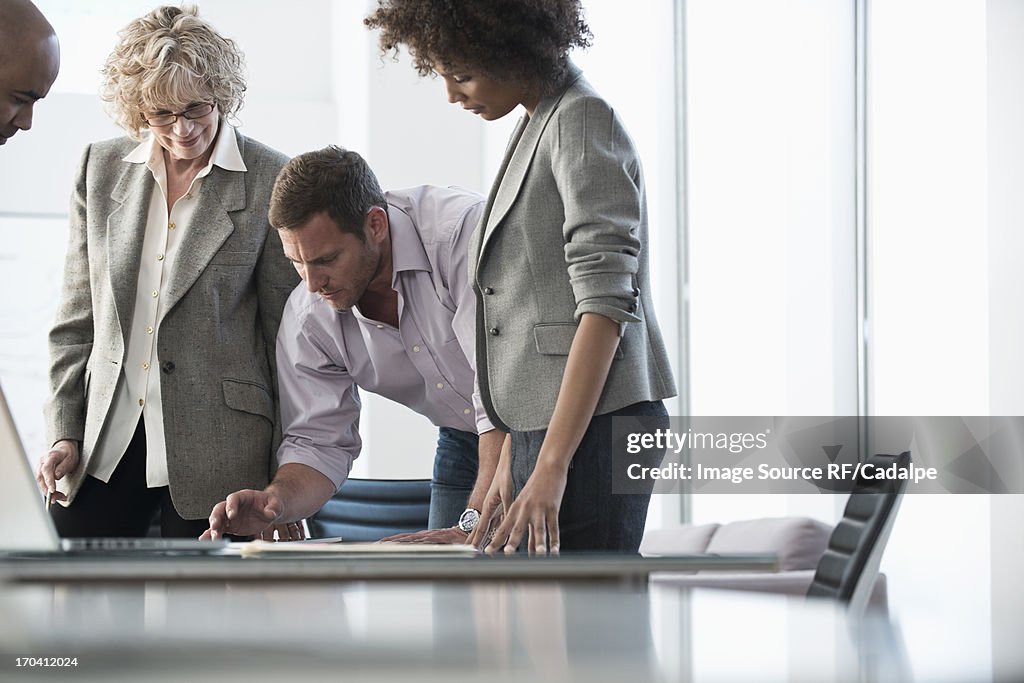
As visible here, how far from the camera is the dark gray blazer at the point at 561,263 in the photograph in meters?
1.38

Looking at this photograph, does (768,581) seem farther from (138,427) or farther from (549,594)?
(549,594)

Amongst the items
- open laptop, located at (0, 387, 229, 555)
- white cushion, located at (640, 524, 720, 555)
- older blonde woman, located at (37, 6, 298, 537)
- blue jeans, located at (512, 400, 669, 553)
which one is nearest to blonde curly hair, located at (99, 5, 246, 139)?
A: older blonde woman, located at (37, 6, 298, 537)

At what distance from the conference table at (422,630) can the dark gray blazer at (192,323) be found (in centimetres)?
110

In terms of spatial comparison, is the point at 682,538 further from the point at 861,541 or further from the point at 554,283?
the point at 861,541

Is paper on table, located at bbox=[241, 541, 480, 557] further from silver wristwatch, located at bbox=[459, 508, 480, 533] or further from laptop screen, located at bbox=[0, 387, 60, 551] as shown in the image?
silver wristwatch, located at bbox=[459, 508, 480, 533]

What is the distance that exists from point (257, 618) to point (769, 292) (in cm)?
387

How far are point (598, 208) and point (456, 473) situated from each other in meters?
0.77

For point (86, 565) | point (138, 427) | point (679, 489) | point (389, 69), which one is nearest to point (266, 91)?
point (389, 69)

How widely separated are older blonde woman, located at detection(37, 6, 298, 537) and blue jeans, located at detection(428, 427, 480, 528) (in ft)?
1.00

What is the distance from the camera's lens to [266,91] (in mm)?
5852

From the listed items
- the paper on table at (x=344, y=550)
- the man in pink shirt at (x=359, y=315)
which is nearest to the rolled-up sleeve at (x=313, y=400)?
the man in pink shirt at (x=359, y=315)

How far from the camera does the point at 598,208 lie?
138cm

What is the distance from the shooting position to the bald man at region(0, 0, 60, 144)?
4.93 ft

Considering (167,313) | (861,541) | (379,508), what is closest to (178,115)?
(167,313)
